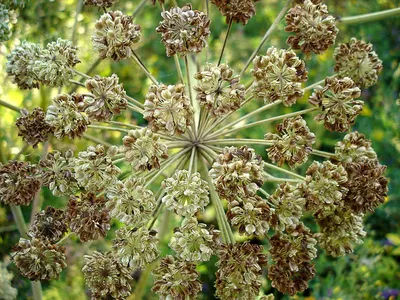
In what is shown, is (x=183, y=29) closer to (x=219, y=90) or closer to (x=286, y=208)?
(x=219, y=90)

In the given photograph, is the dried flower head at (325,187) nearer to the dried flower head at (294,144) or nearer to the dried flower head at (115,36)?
the dried flower head at (294,144)

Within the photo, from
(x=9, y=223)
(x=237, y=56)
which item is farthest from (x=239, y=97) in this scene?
(x=237, y=56)

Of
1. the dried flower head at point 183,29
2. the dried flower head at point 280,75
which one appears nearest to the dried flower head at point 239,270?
the dried flower head at point 280,75

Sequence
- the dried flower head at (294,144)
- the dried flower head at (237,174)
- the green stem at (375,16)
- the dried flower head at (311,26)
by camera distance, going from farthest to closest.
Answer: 1. the green stem at (375,16)
2. the dried flower head at (311,26)
3. the dried flower head at (294,144)
4. the dried flower head at (237,174)

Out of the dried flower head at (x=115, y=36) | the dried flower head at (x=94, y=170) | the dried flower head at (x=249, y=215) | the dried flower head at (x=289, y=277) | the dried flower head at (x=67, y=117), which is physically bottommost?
the dried flower head at (x=289, y=277)

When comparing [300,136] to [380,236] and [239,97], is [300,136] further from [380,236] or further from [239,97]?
[380,236]

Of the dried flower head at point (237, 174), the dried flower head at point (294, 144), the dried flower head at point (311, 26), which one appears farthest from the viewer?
the dried flower head at point (311, 26)
